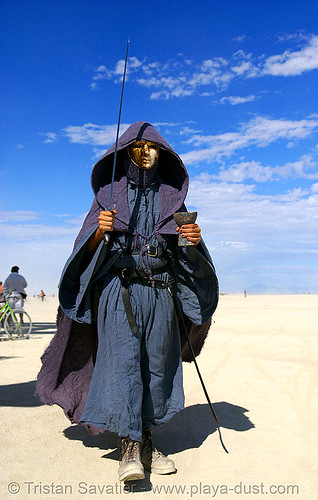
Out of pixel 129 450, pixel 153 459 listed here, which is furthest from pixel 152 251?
pixel 153 459

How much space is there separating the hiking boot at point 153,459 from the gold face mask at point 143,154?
2.08 meters

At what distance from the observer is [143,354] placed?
12.6 feet

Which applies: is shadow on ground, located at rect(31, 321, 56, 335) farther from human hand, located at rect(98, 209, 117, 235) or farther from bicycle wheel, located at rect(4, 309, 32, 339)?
human hand, located at rect(98, 209, 117, 235)

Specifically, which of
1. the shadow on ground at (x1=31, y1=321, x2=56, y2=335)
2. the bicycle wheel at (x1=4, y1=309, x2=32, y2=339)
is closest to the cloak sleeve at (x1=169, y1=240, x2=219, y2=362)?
the bicycle wheel at (x1=4, y1=309, x2=32, y2=339)

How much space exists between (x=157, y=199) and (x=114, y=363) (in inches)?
52.7

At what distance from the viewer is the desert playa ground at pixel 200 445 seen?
345 centimetres

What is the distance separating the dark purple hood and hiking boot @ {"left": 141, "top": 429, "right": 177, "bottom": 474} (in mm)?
1615

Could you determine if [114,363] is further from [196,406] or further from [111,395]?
[196,406]


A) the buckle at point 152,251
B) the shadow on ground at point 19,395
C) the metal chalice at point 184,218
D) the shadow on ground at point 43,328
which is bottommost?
the shadow on ground at point 43,328

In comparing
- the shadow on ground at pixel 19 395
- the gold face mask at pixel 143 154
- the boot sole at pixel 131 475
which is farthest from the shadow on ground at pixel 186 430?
the gold face mask at pixel 143 154

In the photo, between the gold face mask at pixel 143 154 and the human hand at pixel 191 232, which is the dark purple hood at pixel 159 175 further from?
the human hand at pixel 191 232

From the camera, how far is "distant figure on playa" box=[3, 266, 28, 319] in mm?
13156

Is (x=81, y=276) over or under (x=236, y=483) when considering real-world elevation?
over

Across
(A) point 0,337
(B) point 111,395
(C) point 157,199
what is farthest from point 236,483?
(A) point 0,337
